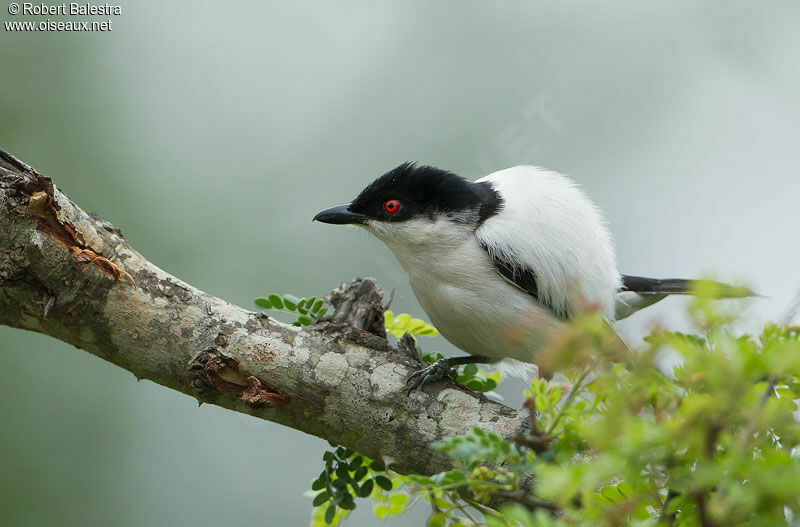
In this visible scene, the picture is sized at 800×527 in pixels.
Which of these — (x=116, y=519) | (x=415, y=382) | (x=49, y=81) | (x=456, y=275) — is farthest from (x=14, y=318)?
(x=49, y=81)

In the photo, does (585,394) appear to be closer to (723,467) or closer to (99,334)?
(723,467)

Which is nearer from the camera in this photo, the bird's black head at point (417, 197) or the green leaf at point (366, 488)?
the green leaf at point (366, 488)

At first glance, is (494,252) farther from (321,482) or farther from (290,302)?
(321,482)

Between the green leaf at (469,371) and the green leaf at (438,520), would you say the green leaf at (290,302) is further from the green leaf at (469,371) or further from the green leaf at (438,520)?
the green leaf at (438,520)

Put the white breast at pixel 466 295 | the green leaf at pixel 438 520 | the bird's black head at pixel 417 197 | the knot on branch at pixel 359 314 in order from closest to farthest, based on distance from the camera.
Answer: the green leaf at pixel 438 520 → the knot on branch at pixel 359 314 → the white breast at pixel 466 295 → the bird's black head at pixel 417 197

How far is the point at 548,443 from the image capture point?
1.56 m

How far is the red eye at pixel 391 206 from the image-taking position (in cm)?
444

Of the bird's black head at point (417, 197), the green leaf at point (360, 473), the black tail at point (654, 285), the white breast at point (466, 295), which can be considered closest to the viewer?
the green leaf at point (360, 473)

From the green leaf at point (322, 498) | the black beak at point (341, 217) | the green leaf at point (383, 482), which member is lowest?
the green leaf at point (322, 498)

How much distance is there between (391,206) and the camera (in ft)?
14.6

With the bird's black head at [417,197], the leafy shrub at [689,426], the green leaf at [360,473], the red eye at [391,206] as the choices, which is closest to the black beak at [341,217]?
the bird's black head at [417,197]

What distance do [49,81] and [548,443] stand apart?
29.3ft

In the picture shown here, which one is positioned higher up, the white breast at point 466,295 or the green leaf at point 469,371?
the white breast at point 466,295

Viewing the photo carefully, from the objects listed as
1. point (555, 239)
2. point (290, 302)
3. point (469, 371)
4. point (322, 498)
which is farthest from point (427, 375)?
point (555, 239)
